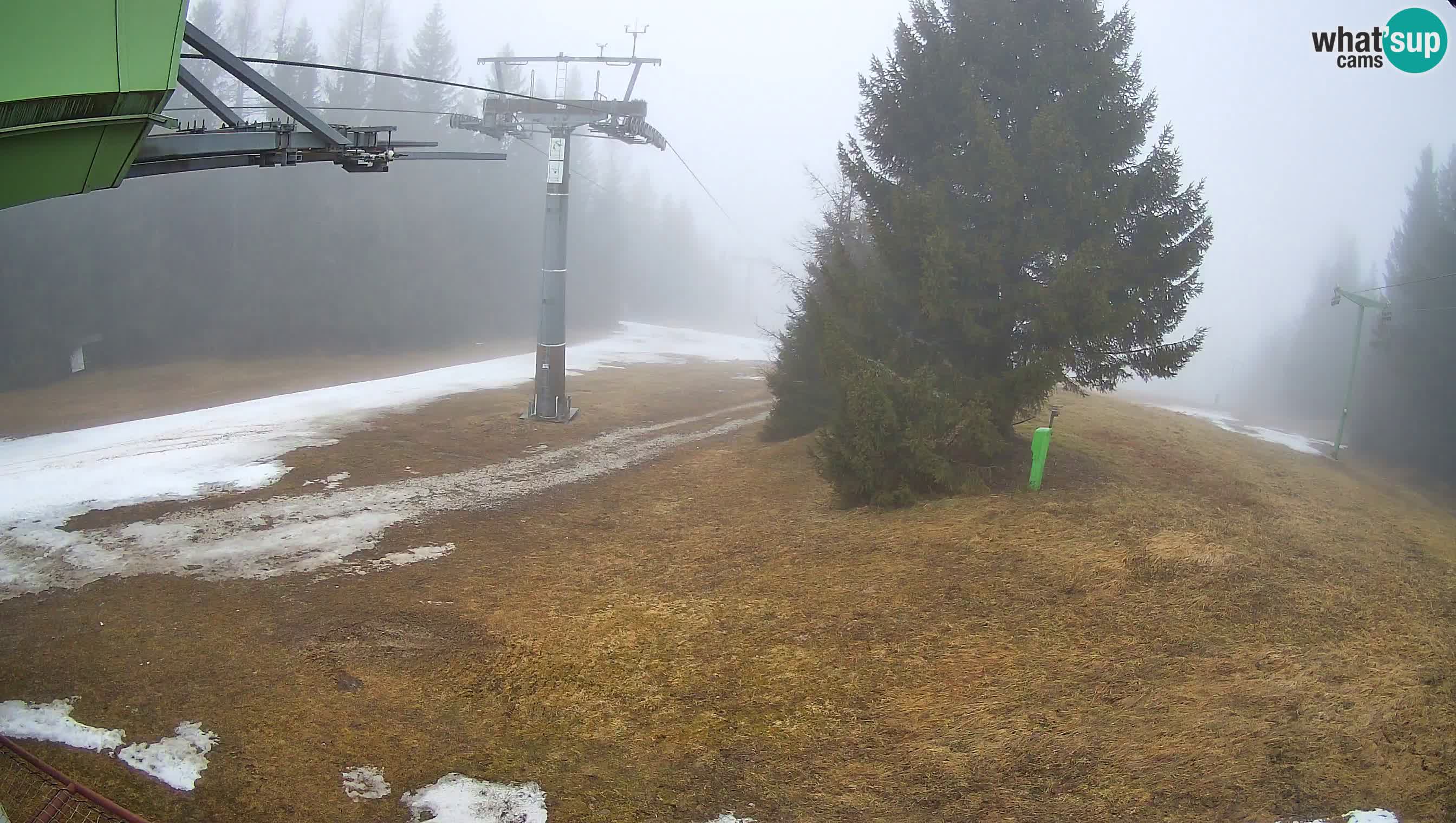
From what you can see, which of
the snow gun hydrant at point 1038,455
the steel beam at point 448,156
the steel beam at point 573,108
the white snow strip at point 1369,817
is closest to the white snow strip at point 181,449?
the steel beam at point 448,156

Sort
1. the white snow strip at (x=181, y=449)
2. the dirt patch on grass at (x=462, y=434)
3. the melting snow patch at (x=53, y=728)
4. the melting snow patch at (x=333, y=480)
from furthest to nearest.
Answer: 1. the melting snow patch at (x=333, y=480)
2. the dirt patch on grass at (x=462, y=434)
3. the white snow strip at (x=181, y=449)
4. the melting snow patch at (x=53, y=728)

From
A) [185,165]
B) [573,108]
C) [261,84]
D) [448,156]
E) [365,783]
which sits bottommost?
[365,783]

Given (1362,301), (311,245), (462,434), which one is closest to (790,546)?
(462,434)

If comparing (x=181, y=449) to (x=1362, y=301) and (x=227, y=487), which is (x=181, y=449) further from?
(x=1362, y=301)

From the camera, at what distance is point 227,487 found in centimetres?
1351

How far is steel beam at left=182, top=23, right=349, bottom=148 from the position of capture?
641cm

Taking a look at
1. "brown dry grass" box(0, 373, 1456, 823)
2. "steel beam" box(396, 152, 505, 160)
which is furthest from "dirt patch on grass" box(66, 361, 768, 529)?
"steel beam" box(396, 152, 505, 160)

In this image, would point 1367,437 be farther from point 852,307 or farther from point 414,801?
point 414,801

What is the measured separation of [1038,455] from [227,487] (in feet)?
41.1

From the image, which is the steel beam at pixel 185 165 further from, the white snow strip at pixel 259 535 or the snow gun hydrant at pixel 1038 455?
the snow gun hydrant at pixel 1038 455

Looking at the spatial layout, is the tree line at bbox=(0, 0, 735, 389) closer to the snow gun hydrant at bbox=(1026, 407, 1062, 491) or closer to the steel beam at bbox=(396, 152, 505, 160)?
the steel beam at bbox=(396, 152, 505, 160)

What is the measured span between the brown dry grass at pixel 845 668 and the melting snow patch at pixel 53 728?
0.16m

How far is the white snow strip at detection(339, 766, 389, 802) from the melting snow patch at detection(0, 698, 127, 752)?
5.96 ft

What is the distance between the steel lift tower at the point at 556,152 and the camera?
20344 mm
